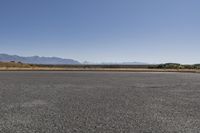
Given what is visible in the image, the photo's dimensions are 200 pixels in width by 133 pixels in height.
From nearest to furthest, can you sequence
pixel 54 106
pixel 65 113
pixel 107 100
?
1. pixel 65 113
2. pixel 54 106
3. pixel 107 100

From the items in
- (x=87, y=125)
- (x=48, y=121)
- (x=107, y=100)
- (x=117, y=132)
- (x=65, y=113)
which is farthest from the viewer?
(x=107, y=100)

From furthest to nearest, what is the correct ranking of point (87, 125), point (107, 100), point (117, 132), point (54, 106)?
point (107, 100) → point (54, 106) → point (87, 125) → point (117, 132)

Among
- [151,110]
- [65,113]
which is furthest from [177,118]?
[65,113]

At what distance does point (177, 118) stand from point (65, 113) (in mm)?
5624

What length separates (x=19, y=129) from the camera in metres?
10.3

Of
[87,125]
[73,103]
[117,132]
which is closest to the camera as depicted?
[117,132]

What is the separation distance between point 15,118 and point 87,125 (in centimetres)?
364

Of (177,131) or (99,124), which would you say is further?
(99,124)

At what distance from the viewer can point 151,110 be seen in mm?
14617

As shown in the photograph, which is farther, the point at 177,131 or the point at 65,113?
the point at 65,113

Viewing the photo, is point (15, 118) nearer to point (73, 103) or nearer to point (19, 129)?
point (19, 129)

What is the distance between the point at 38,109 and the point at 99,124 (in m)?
4.79

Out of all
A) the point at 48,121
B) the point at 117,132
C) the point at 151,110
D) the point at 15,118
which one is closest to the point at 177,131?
the point at 117,132

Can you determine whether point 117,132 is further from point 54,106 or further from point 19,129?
point 54,106
